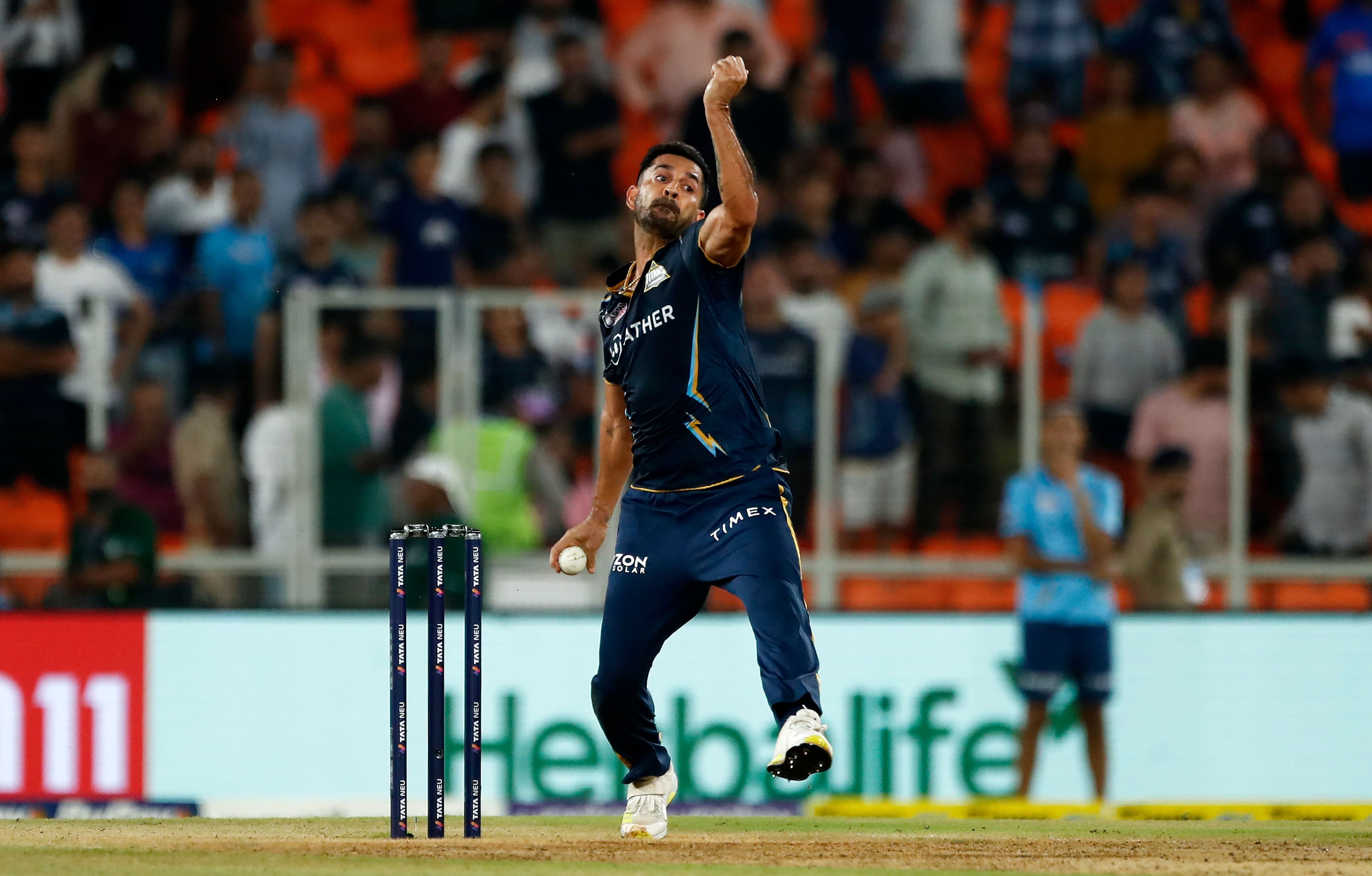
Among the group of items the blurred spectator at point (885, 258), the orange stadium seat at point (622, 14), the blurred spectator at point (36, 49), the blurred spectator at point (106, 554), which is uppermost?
the orange stadium seat at point (622, 14)

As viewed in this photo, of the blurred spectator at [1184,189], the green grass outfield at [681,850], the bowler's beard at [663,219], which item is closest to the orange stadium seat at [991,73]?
the blurred spectator at [1184,189]

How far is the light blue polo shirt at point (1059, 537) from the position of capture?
11812 mm

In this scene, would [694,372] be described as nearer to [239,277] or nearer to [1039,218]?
[239,277]

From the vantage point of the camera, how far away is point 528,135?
51.5ft

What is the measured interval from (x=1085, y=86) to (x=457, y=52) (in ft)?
16.7

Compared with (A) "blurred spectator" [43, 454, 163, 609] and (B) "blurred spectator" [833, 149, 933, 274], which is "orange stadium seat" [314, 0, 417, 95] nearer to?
(B) "blurred spectator" [833, 149, 933, 274]

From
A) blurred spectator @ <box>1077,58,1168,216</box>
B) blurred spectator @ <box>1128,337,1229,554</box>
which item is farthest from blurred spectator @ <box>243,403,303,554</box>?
blurred spectator @ <box>1077,58,1168,216</box>

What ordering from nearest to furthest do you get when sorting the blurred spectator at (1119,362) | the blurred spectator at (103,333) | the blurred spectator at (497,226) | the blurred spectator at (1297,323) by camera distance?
the blurred spectator at (103,333), the blurred spectator at (1297,323), the blurred spectator at (1119,362), the blurred spectator at (497,226)

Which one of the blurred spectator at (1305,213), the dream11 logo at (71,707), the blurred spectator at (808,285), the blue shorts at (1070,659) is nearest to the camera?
the dream11 logo at (71,707)

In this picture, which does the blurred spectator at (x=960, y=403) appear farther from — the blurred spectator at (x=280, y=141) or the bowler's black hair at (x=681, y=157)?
the blurred spectator at (x=280, y=141)

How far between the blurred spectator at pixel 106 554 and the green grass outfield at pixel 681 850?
10.7ft

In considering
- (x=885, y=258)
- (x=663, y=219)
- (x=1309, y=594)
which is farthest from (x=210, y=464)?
(x=1309, y=594)

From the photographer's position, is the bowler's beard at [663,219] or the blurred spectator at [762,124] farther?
the blurred spectator at [762,124]

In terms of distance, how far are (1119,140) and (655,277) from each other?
954 cm
